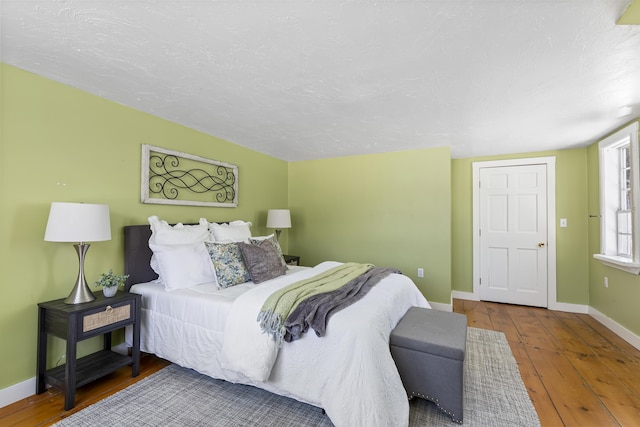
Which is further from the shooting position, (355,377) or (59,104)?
(59,104)

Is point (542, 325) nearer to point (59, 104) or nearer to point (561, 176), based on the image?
point (561, 176)

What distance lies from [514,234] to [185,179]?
14.6 ft

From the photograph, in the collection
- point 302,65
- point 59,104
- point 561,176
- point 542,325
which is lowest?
point 542,325

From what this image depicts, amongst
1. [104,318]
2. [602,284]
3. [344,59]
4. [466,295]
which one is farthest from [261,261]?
[602,284]

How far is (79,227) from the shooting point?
6.17ft

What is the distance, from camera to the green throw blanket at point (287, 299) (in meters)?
1.79

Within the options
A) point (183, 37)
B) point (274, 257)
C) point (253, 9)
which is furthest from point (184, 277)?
point (253, 9)

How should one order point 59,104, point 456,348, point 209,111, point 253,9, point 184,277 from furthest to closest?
point 209,111
point 184,277
point 59,104
point 456,348
point 253,9

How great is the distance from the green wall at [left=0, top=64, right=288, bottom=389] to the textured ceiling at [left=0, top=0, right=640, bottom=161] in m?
0.17

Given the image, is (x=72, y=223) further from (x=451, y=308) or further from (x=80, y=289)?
(x=451, y=308)

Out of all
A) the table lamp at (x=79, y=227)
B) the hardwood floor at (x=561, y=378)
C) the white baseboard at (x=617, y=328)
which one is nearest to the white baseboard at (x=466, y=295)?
the hardwood floor at (x=561, y=378)

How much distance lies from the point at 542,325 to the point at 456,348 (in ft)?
8.16

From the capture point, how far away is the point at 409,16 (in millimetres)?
1400

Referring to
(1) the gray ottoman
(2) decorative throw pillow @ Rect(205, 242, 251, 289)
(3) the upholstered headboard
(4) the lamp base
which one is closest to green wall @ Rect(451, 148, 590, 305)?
(1) the gray ottoman
